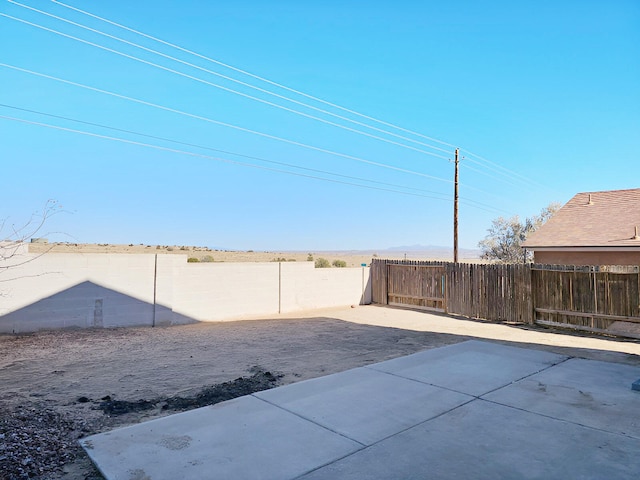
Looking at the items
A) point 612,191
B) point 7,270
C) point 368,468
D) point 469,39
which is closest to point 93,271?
point 7,270

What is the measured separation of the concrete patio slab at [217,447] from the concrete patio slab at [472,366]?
94.7 inches

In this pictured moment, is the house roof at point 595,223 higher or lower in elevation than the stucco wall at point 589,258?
higher

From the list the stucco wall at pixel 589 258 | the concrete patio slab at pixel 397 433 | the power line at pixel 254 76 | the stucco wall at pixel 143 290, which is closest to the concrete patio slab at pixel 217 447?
the concrete patio slab at pixel 397 433

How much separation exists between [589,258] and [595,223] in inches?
88.3

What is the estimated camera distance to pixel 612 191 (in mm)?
17844

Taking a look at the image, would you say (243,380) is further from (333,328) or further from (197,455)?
(333,328)

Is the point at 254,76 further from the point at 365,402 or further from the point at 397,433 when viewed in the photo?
the point at 397,433

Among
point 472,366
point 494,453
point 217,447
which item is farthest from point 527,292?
point 217,447

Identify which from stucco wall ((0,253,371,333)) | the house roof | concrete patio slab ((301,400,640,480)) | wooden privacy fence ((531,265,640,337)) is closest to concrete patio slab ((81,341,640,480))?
concrete patio slab ((301,400,640,480))

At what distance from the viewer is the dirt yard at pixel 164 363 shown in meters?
3.93

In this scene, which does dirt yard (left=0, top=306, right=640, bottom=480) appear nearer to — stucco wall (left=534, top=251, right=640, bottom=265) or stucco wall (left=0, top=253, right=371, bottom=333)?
→ stucco wall (left=0, top=253, right=371, bottom=333)

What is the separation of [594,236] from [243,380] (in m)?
14.4

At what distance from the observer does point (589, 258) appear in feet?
46.3

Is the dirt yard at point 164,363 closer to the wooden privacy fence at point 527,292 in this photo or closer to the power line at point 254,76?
the wooden privacy fence at point 527,292
